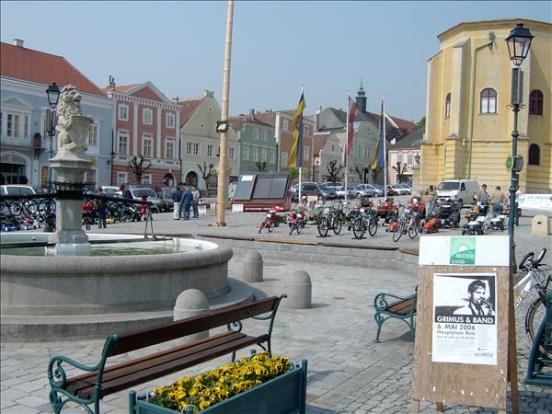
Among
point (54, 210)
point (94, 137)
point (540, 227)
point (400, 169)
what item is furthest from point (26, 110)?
point (400, 169)

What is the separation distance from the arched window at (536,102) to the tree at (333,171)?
126 ft

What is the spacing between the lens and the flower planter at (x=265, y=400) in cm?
405

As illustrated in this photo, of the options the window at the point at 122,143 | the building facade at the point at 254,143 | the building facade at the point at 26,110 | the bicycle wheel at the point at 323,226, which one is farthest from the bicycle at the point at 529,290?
the building facade at the point at 254,143

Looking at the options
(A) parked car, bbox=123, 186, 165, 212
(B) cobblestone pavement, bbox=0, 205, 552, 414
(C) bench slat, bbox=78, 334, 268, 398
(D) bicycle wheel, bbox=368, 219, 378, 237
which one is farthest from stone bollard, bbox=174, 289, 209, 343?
(A) parked car, bbox=123, 186, 165, 212

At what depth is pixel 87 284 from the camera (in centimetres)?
857

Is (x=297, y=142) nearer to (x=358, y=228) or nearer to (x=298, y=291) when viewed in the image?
(x=358, y=228)

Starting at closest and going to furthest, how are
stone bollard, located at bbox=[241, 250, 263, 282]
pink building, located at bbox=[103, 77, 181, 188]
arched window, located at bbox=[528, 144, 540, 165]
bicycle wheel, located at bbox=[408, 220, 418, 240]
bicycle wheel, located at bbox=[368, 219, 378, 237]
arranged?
stone bollard, located at bbox=[241, 250, 263, 282] → bicycle wheel, located at bbox=[408, 220, 418, 240] → bicycle wheel, located at bbox=[368, 219, 378, 237] → arched window, located at bbox=[528, 144, 540, 165] → pink building, located at bbox=[103, 77, 181, 188]

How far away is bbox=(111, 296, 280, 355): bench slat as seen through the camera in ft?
15.6

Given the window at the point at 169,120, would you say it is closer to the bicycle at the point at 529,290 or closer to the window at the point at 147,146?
the window at the point at 147,146

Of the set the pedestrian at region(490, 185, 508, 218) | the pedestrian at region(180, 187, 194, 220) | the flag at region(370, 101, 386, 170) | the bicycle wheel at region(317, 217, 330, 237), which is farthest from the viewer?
the flag at region(370, 101, 386, 170)

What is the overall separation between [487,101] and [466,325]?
47649 millimetres

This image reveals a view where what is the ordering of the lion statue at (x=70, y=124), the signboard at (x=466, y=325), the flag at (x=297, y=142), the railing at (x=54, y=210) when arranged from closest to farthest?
1. the signboard at (x=466, y=325)
2. the railing at (x=54, y=210)
3. the lion statue at (x=70, y=124)
4. the flag at (x=297, y=142)

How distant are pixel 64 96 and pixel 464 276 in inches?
360

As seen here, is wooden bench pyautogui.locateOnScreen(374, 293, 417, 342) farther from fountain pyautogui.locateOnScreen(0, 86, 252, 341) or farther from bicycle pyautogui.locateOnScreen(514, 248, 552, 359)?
fountain pyautogui.locateOnScreen(0, 86, 252, 341)
